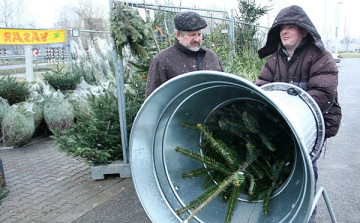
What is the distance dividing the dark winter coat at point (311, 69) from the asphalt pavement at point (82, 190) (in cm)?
140

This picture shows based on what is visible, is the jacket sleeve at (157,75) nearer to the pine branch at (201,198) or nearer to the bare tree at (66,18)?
the pine branch at (201,198)

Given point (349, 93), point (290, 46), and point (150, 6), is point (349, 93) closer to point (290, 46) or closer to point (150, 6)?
point (150, 6)

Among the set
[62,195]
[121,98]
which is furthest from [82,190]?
[121,98]

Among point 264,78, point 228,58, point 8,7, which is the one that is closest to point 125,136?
point 264,78

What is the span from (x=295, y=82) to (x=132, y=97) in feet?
8.35

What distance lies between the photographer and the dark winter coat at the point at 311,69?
2240 mm

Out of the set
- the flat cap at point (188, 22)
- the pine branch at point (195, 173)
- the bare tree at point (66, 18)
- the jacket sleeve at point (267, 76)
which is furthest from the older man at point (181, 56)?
the bare tree at point (66, 18)

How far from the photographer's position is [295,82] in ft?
8.18

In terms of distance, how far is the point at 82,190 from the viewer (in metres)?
4.21

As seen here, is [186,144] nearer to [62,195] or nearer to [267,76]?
[267,76]

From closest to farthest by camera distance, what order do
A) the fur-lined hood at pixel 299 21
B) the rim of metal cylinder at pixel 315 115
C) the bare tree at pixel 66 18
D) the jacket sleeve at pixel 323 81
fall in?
the rim of metal cylinder at pixel 315 115, the jacket sleeve at pixel 323 81, the fur-lined hood at pixel 299 21, the bare tree at pixel 66 18

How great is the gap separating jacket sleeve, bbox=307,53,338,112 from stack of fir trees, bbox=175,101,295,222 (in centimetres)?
54

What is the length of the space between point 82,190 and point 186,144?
2.70 metres

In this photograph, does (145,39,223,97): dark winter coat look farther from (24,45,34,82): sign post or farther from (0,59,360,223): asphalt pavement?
(24,45,34,82): sign post
